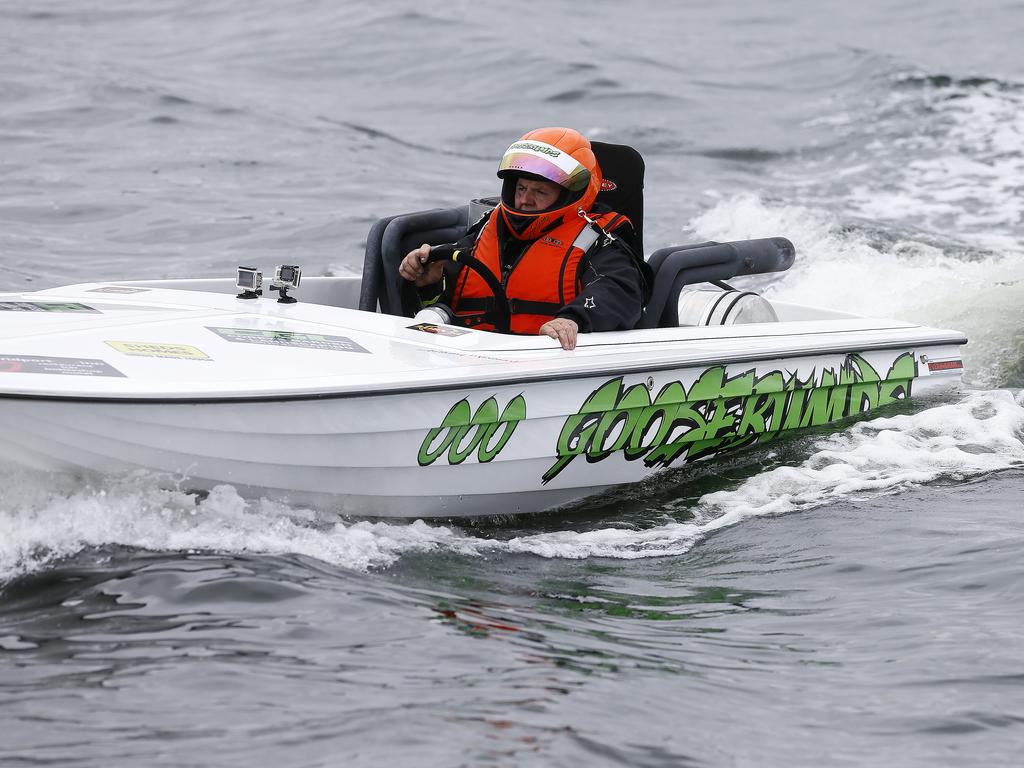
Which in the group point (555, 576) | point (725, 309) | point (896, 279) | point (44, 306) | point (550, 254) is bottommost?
point (555, 576)

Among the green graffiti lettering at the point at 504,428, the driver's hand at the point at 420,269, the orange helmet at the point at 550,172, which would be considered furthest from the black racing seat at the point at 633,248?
the green graffiti lettering at the point at 504,428

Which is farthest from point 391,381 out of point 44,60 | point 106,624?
point 44,60

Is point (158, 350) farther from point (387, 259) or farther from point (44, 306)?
point (387, 259)

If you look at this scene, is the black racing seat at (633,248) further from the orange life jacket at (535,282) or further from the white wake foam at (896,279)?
the white wake foam at (896,279)

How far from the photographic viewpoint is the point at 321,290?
20.7ft

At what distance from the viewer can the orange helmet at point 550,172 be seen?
535cm

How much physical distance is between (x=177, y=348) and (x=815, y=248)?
6.61 meters

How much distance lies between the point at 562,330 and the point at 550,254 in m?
0.44

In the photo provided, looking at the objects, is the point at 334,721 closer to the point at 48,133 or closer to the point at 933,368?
the point at 933,368

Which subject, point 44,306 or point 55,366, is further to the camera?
point 44,306

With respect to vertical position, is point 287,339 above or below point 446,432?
above

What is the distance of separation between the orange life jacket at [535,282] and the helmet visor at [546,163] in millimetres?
197

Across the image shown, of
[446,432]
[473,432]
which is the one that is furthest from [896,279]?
[446,432]

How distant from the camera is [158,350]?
458cm
